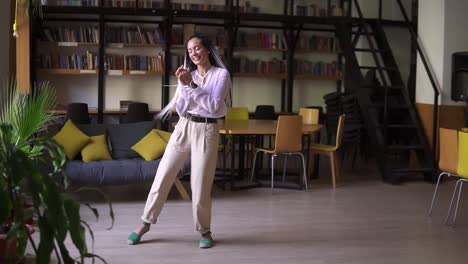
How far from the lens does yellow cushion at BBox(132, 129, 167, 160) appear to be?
6.32 m

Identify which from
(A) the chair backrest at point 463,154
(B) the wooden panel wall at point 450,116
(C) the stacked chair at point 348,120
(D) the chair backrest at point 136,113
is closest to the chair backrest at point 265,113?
(C) the stacked chair at point 348,120

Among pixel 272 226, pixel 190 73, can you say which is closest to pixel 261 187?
pixel 272 226

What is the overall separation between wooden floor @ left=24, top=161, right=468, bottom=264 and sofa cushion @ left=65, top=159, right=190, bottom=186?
247 millimetres

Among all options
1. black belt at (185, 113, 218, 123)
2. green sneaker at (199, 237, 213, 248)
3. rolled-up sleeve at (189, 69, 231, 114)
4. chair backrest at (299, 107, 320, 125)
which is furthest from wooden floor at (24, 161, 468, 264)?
chair backrest at (299, 107, 320, 125)

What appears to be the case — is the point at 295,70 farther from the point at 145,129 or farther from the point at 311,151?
the point at 145,129

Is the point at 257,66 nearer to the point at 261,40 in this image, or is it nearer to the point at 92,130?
the point at 261,40

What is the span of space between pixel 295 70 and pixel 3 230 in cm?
805

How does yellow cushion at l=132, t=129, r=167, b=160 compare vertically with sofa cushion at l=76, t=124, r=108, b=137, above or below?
below

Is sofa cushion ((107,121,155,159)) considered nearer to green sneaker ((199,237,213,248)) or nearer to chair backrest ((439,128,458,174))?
green sneaker ((199,237,213,248))

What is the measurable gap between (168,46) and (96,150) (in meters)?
3.92

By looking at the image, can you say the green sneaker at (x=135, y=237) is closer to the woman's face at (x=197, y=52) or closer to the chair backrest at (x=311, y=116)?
the woman's face at (x=197, y=52)

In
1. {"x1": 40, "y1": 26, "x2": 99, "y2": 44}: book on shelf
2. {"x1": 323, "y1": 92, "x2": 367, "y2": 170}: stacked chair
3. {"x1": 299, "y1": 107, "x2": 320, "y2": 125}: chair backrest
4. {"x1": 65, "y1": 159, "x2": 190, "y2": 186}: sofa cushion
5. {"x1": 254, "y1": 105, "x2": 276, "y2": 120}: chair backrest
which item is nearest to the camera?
{"x1": 65, "y1": 159, "x2": 190, "y2": 186}: sofa cushion

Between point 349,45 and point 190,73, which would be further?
point 349,45

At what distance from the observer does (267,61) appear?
10.6 meters
